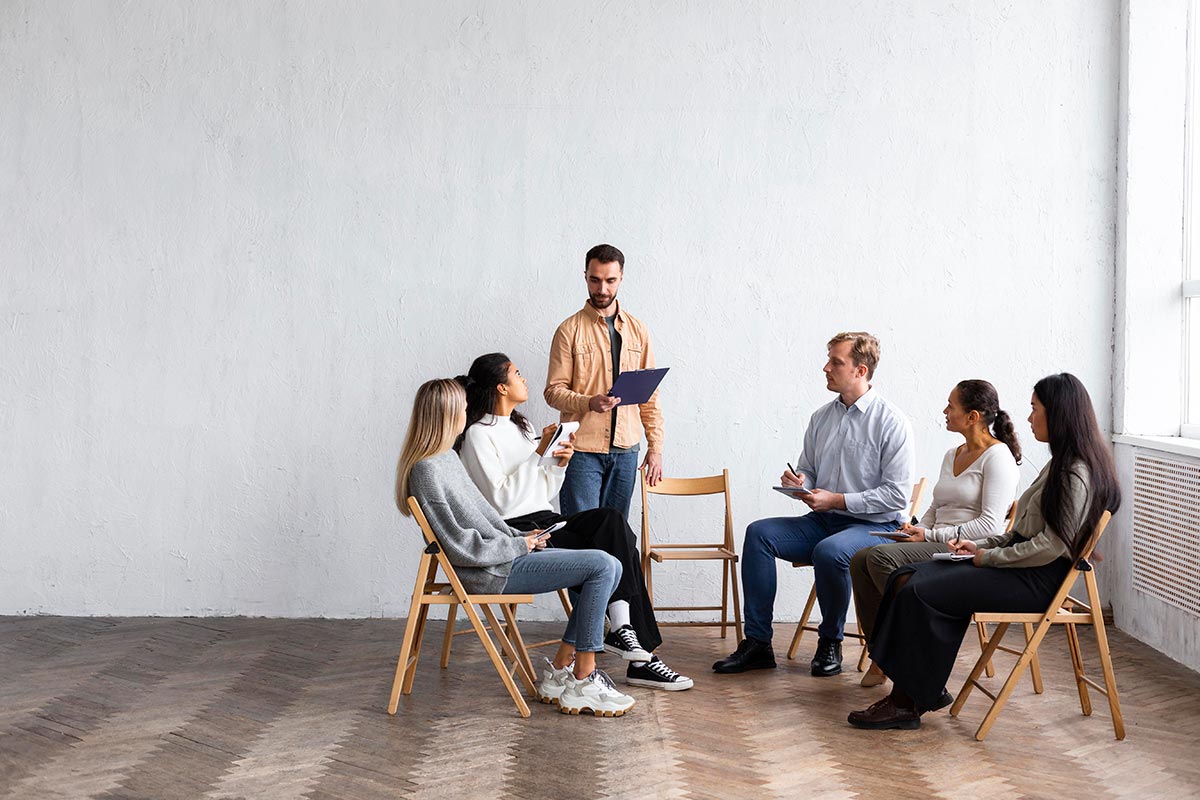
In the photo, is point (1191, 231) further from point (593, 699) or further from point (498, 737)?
point (498, 737)

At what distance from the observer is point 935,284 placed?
5.79m

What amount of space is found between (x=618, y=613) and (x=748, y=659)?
2.25ft

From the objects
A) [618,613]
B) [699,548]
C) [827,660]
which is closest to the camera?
[618,613]

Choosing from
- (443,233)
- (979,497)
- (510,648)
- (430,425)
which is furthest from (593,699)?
(443,233)

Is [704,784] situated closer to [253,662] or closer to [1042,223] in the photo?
[253,662]

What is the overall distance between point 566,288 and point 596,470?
1.13 meters

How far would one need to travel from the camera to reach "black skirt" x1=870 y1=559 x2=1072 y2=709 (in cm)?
387

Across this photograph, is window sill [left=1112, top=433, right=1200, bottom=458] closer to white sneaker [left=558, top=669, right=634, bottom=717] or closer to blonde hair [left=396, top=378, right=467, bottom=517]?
white sneaker [left=558, top=669, right=634, bottom=717]

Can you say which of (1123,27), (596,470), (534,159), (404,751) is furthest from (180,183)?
(1123,27)

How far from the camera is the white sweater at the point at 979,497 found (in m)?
4.25

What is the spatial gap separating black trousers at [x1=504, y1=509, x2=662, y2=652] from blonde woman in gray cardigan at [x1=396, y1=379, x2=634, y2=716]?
11.0 inches

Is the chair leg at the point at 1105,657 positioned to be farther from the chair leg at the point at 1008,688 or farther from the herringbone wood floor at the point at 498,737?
the chair leg at the point at 1008,688

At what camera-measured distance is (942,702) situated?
4.02 metres

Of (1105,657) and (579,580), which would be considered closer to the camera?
(1105,657)
